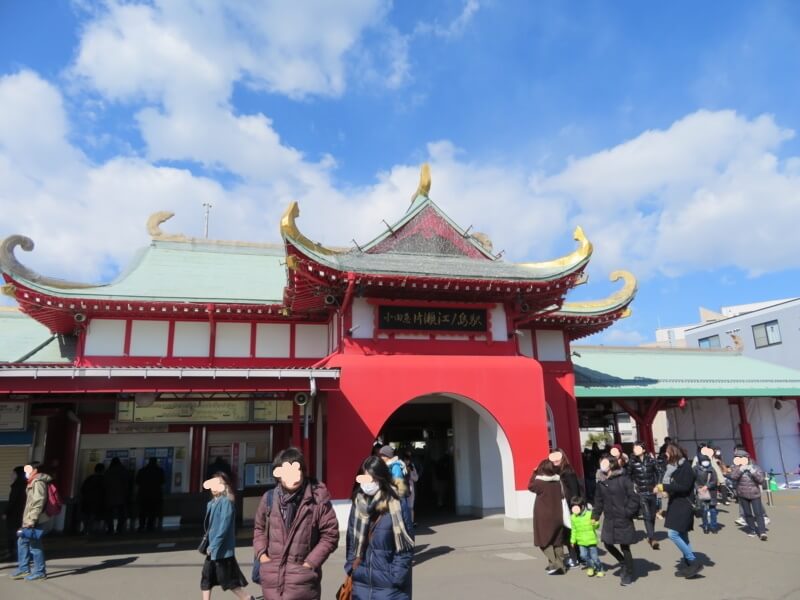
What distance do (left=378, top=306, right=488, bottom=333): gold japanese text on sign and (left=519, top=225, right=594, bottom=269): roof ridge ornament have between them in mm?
1887

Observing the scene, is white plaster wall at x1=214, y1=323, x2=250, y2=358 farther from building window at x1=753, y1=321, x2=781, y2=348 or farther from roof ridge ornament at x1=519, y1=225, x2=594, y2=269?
building window at x1=753, y1=321, x2=781, y2=348

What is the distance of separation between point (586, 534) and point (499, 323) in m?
5.37

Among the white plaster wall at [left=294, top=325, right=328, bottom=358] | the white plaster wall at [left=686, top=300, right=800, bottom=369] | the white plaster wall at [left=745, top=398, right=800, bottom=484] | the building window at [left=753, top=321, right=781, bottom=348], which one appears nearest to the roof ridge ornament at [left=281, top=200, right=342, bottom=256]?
the white plaster wall at [left=294, top=325, right=328, bottom=358]

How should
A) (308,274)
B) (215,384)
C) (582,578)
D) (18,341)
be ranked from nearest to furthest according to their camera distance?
(582,578), (215,384), (308,274), (18,341)

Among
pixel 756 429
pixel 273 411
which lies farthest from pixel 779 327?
pixel 273 411

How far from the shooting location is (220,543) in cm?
579

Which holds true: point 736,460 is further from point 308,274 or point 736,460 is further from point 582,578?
point 308,274

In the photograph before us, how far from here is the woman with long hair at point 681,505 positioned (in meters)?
6.86

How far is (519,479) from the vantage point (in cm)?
1102

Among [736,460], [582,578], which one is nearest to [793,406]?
[736,460]

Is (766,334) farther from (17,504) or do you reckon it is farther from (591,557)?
(17,504)

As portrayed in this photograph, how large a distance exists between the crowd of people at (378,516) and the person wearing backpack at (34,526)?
14 mm

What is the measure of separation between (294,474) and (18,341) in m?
13.0

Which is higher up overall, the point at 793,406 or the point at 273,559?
the point at 793,406
